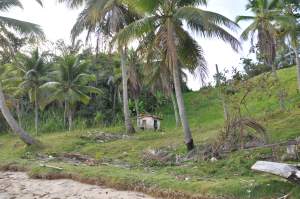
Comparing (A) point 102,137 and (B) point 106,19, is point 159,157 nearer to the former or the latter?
(A) point 102,137

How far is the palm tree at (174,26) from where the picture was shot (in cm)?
1603

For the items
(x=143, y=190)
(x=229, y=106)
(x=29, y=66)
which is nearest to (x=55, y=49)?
(x=29, y=66)

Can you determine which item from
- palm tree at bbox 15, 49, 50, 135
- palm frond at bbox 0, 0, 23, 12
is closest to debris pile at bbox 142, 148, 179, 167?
palm frond at bbox 0, 0, 23, 12

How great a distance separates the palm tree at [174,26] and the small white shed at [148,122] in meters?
17.4

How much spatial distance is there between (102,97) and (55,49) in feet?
29.1

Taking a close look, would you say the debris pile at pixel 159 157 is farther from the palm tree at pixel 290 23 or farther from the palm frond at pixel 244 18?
the palm frond at pixel 244 18

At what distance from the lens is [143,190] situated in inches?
428

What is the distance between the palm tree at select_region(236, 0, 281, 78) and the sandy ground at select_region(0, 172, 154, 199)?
16.3 meters

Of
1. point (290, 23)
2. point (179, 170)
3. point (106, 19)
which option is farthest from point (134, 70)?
point (179, 170)

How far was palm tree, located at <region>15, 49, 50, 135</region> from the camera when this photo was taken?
34.9m

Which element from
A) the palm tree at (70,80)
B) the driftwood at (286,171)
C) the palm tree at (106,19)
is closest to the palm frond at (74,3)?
the palm tree at (106,19)

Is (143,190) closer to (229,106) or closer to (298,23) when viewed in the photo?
(229,106)

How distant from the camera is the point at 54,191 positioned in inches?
470

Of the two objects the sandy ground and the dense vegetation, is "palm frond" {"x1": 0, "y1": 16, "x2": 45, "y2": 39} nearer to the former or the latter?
the dense vegetation
